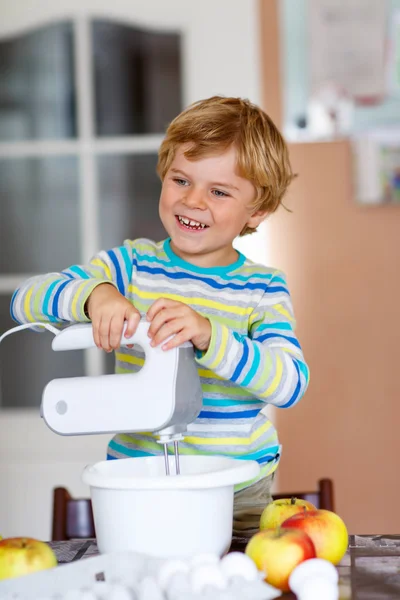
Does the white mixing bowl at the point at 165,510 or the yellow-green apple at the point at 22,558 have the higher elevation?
the white mixing bowl at the point at 165,510

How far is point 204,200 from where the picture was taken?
1.29 m

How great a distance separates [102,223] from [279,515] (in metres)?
1.70

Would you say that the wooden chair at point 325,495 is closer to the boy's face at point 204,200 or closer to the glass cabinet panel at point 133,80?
the boy's face at point 204,200

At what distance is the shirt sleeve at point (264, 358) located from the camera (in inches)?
42.0

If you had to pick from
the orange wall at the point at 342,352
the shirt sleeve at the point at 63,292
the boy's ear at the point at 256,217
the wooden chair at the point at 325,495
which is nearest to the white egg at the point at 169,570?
the shirt sleeve at the point at 63,292

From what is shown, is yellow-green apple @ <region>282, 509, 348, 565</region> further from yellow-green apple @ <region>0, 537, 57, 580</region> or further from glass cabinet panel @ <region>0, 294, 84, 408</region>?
glass cabinet panel @ <region>0, 294, 84, 408</region>

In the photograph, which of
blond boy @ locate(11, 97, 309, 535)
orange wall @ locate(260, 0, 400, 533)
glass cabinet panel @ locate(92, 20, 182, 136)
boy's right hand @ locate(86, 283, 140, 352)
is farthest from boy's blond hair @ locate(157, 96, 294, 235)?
glass cabinet panel @ locate(92, 20, 182, 136)

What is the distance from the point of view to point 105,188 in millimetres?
2631

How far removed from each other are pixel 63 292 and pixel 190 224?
232 mm

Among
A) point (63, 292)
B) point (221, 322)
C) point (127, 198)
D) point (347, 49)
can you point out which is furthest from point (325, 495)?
point (347, 49)

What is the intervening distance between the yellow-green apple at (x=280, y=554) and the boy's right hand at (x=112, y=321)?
0.95ft

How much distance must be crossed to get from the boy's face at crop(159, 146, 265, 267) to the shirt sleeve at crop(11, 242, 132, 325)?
4.9 inches

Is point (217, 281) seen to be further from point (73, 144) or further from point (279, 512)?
point (73, 144)

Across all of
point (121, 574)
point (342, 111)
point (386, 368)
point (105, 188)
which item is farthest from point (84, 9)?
point (121, 574)
